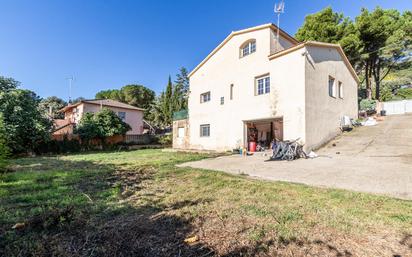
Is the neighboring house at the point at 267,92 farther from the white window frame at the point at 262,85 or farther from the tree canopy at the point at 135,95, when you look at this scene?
the tree canopy at the point at 135,95

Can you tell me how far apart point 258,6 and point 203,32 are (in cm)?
741

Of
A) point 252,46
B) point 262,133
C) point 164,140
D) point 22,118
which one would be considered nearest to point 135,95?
point 164,140

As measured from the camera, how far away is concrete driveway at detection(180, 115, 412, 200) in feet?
16.6

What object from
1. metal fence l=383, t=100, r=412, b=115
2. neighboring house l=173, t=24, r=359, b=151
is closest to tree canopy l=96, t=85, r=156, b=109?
neighboring house l=173, t=24, r=359, b=151

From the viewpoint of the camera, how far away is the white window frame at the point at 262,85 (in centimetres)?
1259

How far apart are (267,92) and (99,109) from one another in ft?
67.5

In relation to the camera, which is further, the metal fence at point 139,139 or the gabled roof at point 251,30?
the metal fence at point 139,139

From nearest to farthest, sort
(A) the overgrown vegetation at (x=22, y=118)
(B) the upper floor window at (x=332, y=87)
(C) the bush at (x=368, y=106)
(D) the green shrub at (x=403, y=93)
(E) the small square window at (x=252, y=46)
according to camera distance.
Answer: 1. (B) the upper floor window at (x=332, y=87)
2. (E) the small square window at (x=252, y=46)
3. (A) the overgrown vegetation at (x=22, y=118)
4. (C) the bush at (x=368, y=106)
5. (D) the green shrub at (x=403, y=93)

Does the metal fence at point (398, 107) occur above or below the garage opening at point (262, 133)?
above

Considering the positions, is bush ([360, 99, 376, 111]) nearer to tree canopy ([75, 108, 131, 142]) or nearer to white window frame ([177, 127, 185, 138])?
white window frame ([177, 127, 185, 138])

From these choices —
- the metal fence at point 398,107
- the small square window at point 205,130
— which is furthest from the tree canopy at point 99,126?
the metal fence at point 398,107

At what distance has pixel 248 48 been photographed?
13.9 meters

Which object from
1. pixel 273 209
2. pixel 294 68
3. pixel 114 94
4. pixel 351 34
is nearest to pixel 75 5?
pixel 294 68

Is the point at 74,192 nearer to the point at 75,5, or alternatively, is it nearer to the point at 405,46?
the point at 75,5
